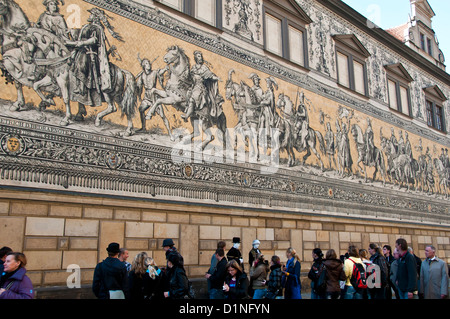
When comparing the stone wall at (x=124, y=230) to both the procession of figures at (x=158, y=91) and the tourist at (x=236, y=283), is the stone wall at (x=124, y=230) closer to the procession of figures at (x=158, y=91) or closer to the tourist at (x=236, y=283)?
the procession of figures at (x=158, y=91)

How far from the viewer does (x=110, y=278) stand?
469cm

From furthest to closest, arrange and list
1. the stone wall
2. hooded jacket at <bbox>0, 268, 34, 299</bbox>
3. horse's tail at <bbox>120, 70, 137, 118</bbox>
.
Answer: horse's tail at <bbox>120, 70, 137, 118</bbox>
the stone wall
hooded jacket at <bbox>0, 268, 34, 299</bbox>

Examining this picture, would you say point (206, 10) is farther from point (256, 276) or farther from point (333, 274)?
point (333, 274)

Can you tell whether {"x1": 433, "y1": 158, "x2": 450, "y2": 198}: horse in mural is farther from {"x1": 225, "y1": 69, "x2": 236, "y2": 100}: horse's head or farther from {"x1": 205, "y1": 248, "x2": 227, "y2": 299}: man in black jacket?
{"x1": 205, "y1": 248, "x2": 227, "y2": 299}: man in black jacket

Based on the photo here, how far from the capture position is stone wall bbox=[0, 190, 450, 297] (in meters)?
6.61

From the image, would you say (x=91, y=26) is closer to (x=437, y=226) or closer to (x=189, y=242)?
(x=189, y=242)

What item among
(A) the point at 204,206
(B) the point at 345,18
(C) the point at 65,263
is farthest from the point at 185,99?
(B) the point at 345,18

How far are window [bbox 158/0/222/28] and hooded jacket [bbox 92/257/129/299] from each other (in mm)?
6431

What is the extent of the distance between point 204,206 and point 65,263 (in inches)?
122

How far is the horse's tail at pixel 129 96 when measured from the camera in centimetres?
812

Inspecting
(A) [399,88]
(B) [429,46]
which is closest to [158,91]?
(A) [399,88]

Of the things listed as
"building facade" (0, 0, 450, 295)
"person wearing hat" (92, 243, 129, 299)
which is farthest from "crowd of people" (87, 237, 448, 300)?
"building facade" (0, 0, 450, 295)

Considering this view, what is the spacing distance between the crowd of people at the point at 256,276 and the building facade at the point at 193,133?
1.45m
